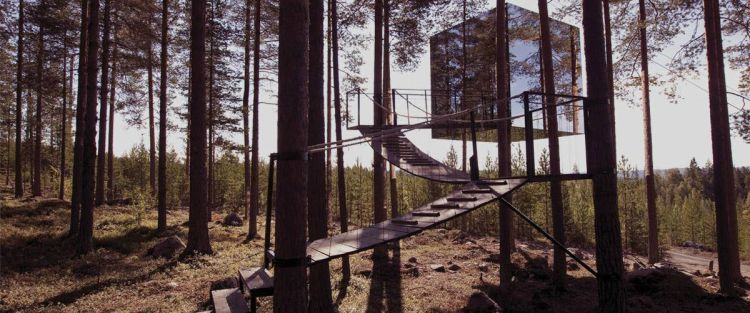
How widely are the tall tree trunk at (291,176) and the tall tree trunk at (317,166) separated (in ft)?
9.77

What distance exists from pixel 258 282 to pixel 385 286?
5918 mm

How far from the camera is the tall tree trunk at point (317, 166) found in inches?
247

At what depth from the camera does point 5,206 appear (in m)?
15.1

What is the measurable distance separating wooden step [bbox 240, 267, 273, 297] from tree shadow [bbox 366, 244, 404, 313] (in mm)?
3769

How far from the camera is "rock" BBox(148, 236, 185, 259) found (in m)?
11.1

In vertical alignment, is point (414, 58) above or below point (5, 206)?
above

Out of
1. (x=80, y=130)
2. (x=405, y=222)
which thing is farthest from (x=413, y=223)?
(x=80, y=130)

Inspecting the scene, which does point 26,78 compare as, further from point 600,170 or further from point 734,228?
point 734,228

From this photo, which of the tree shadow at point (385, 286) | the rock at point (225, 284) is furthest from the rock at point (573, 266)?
the rock at point (225, 284)

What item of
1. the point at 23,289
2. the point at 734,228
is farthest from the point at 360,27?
the point at 734,228

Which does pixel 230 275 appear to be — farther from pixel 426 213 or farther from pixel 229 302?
pixel 426 213

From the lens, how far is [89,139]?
1030 centimetres

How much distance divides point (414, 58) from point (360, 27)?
2.07m

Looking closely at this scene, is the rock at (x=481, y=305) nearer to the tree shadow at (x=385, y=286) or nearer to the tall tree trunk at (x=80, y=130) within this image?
the tree shadow at (x=385, y=286)
